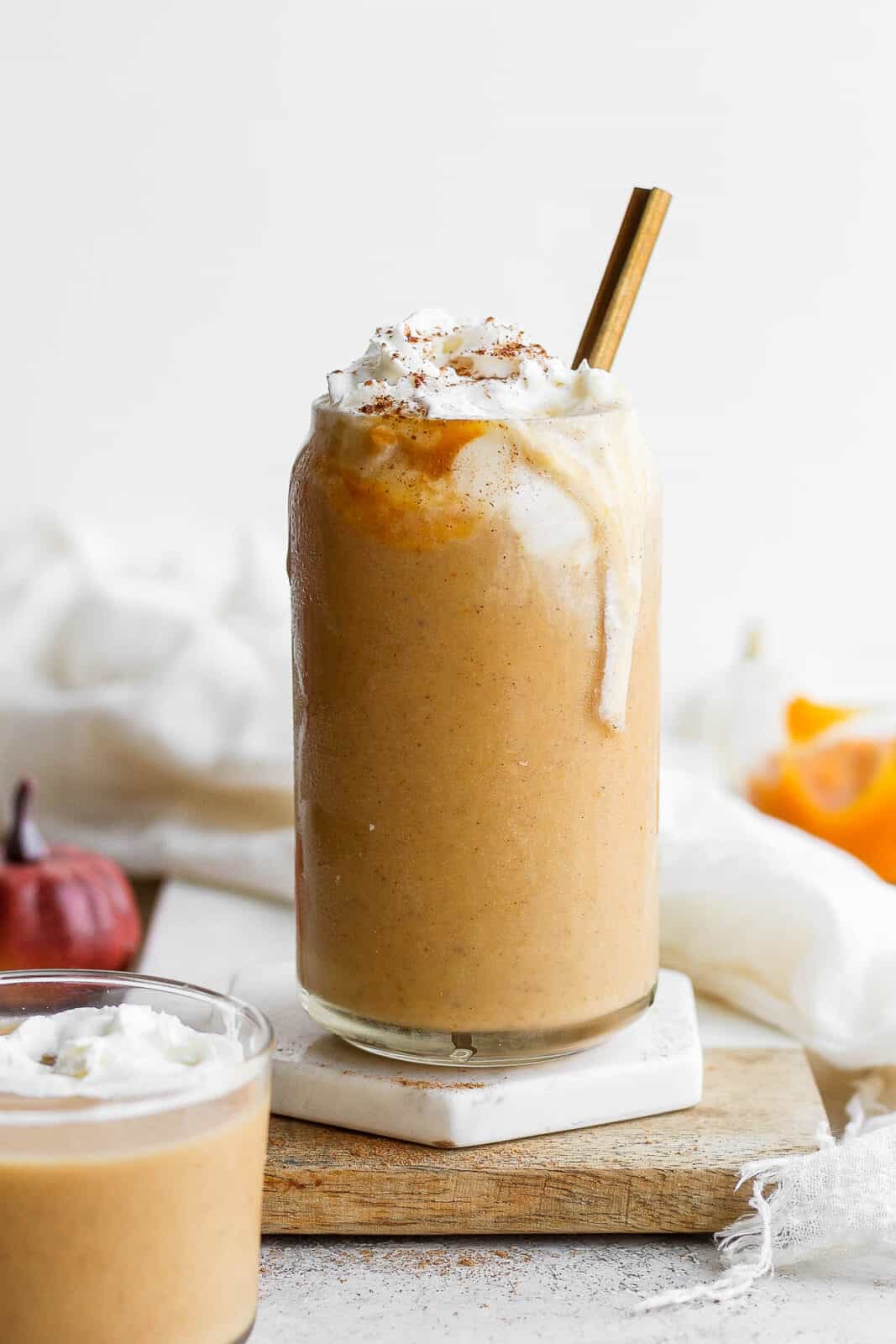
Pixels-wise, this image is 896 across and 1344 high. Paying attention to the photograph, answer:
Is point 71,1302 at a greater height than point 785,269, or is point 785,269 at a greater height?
point 785,269

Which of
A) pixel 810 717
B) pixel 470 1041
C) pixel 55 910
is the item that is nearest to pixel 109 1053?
pixel 470 1041

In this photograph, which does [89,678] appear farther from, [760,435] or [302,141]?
[760,435]

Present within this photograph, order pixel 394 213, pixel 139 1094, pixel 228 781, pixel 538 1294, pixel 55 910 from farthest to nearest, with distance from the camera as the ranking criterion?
1. pixel 394 213
2. pixel 228 781
3. pixel 55 910
4. pixel 538 1294
5. pixel 139 1094

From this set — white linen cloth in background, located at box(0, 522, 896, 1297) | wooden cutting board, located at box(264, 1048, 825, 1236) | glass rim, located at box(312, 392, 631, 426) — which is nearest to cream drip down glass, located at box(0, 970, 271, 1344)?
wooden cutting board, located at box(264, 1048, 825, 1236)

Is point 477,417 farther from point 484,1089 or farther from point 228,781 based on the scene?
point 228,781

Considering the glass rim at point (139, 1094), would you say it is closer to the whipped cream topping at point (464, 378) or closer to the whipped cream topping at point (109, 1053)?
the whipped cream topping at point (109, 1053)

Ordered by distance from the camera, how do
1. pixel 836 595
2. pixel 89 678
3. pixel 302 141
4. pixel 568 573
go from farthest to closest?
pixel 836 595
pixel 302 141
pixel 89 678
pixel 568 573

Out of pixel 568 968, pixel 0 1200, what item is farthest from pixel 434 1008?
pixel 0 1200
